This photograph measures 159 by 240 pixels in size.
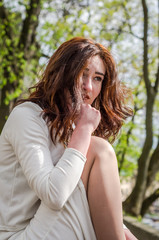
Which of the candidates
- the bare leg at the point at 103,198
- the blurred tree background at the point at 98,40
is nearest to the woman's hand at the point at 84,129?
the bare leg at the point at 103,198

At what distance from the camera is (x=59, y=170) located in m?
1.71

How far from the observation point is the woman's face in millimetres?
2279

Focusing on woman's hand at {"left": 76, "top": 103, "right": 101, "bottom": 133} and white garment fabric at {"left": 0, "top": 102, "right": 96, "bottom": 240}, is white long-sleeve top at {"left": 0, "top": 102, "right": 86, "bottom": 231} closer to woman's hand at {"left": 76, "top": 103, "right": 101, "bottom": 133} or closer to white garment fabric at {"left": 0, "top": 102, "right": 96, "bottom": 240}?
white garment fabric at {"left": 0, "top": 102, "right": 96, "bottom": 240}

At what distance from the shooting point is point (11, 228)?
1.87 meters

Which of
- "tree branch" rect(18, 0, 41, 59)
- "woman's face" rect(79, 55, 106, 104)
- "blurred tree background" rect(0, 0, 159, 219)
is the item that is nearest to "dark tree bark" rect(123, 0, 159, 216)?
"blurred tree background" rect(0, 0, 159, 219)

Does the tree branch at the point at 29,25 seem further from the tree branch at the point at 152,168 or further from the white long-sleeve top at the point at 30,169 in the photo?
the white long-sleeve top at the point at 30,169

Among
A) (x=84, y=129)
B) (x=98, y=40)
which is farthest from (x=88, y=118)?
(x=98, y=40)

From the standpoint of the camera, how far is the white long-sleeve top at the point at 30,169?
170cm

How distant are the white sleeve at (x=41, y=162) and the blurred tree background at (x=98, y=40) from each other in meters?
3.73

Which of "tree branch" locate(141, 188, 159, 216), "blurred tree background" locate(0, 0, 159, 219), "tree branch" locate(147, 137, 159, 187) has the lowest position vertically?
"tree branch" locate(141, 188, 159, 216)

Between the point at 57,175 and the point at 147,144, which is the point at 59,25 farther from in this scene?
the point at 57,175

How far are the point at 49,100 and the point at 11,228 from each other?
0.75 metres

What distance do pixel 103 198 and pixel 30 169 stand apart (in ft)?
1.36

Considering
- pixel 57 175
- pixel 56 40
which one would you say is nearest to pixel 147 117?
pixel 56 40
